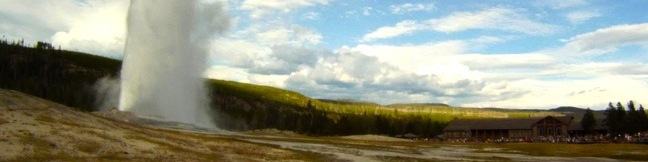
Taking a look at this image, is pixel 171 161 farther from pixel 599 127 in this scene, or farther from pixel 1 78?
pixel 1 78

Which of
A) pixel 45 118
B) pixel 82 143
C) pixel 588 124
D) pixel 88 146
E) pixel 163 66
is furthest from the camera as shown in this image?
pixel 588 124

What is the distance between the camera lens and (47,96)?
179 metres

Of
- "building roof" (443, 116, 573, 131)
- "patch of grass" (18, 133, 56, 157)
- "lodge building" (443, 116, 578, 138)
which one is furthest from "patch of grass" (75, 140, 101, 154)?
"building roof" (443, 116, 573, 131)

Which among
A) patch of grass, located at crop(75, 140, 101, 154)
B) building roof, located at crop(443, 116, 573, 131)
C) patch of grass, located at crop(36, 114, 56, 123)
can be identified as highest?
building roof, located at crop(443, 116, 573, 131)

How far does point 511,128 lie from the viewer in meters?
146

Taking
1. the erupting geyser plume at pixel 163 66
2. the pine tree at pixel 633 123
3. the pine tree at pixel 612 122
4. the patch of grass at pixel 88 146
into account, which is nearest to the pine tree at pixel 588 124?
the pine tree at pixel 612 122

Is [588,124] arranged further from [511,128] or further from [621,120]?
[511,128]

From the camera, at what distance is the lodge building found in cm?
14488

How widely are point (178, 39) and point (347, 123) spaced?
87539mm

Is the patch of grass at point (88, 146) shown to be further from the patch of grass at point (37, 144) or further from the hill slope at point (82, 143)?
the patch of grass at point (37, 144)

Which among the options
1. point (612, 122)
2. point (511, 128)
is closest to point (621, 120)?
point (612, 122)

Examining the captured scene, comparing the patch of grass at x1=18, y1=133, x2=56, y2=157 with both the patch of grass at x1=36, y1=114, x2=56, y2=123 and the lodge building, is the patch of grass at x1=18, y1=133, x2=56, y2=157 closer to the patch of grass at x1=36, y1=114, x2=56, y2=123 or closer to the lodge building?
the patch of grass at x1=36, y1=114, x2=56, y2=123

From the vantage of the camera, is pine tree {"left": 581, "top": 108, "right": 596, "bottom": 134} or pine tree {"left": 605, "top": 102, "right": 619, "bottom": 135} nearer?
pine tree {"left": 605, "top": 102, "right": 619, "bottom": 135}

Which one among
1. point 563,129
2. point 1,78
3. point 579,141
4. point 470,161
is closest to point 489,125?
point 563,129
